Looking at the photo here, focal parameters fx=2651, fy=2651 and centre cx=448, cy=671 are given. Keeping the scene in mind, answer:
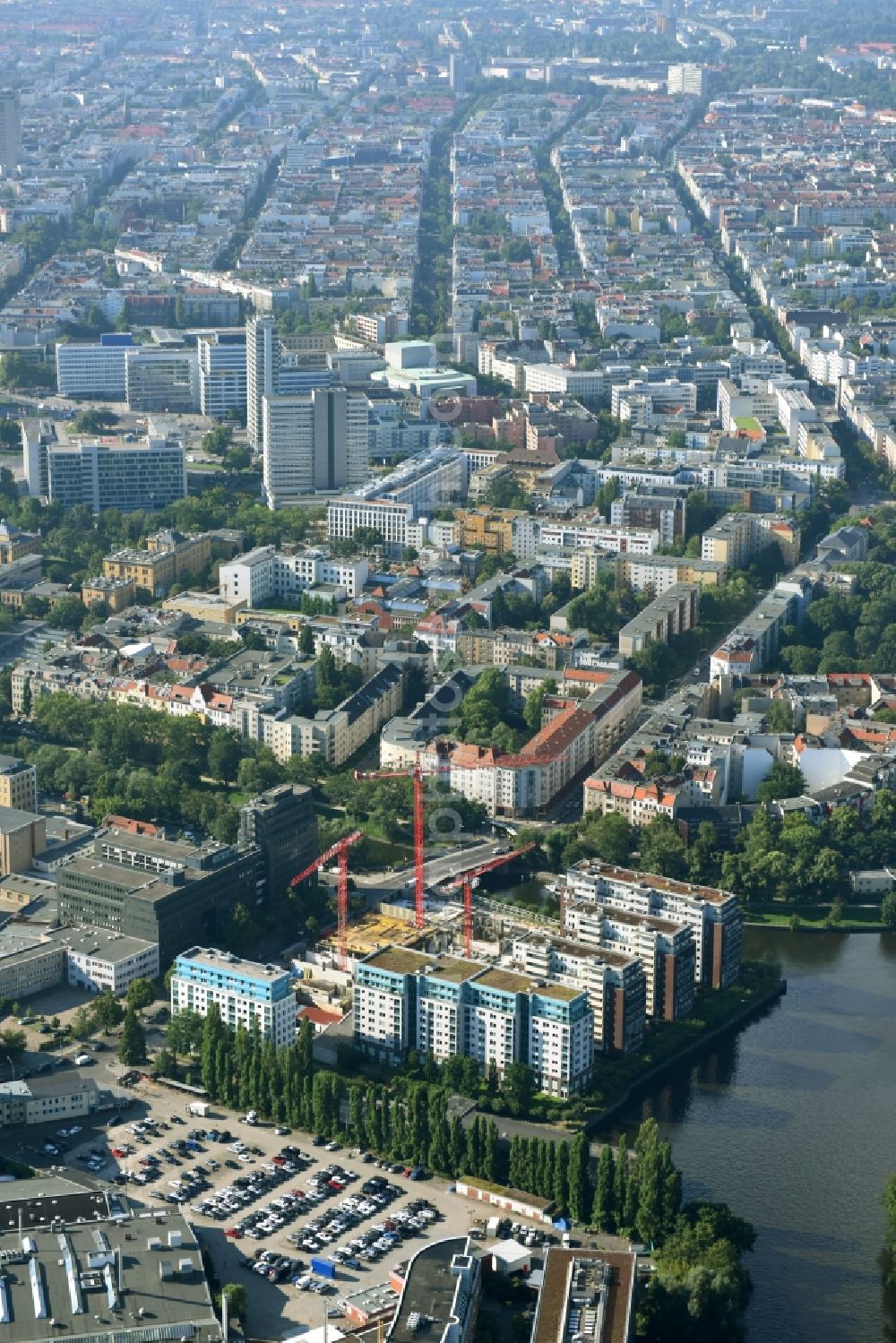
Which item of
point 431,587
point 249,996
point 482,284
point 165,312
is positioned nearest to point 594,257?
point 482,284

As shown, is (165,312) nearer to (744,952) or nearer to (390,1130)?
(744,952)

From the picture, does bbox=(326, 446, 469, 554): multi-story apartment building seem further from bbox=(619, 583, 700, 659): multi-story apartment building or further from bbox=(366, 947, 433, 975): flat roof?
bbox=(366, 947, 433, 975): flat roof

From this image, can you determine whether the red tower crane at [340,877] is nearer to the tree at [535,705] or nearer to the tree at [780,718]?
the tree at [535,705]

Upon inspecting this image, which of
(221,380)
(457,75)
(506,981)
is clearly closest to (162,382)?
(221,380)

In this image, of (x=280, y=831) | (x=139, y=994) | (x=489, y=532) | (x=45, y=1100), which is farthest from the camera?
(x=489, y=532)

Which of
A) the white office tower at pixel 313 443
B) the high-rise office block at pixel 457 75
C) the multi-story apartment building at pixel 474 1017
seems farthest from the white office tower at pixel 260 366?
the high-rise office block at pixel 457 75

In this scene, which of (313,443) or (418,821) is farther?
(313,443)

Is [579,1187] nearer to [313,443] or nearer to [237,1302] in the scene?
[237,1302]
